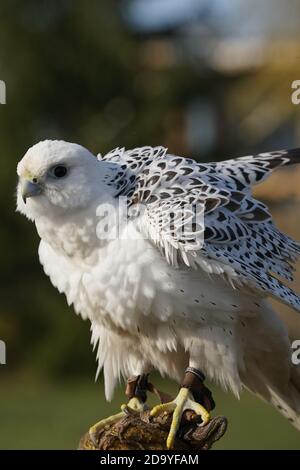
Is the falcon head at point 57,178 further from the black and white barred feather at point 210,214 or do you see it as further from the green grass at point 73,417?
the green grass at point 73,417

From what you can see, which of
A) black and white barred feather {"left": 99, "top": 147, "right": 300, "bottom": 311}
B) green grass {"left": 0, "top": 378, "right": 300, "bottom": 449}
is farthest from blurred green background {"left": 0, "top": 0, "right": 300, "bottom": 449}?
black and white barred feather {"left": 99, "top": 147, "right": 300, "bottom": 311}

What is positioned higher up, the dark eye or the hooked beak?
the dark eye

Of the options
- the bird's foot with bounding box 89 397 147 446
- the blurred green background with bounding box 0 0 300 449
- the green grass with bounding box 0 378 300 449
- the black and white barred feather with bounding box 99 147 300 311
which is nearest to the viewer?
the black and white barred feather with bounding box 99 147 300 311

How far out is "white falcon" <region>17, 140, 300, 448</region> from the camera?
3.30 m

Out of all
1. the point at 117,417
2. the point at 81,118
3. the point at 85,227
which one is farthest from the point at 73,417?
the point at 85,227

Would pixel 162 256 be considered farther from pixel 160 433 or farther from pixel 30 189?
pixel 160 433

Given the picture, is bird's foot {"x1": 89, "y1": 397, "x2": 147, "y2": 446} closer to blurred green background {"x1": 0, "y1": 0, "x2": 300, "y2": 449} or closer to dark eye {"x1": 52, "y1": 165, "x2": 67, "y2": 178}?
dark eye {"x1": 52, "y1": 165, "x2": 67, "y2": 178}

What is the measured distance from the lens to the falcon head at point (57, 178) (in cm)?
329

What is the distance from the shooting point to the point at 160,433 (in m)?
3.32

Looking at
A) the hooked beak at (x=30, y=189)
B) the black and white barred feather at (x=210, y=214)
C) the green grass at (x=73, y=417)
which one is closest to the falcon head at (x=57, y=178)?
the hooked beak at (x=30, y=189)

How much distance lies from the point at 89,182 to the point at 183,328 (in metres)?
0.63

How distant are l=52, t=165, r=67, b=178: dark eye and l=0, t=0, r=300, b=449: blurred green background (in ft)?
22.6

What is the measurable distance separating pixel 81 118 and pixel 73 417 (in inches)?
141

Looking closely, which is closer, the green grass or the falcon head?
the falcon head
